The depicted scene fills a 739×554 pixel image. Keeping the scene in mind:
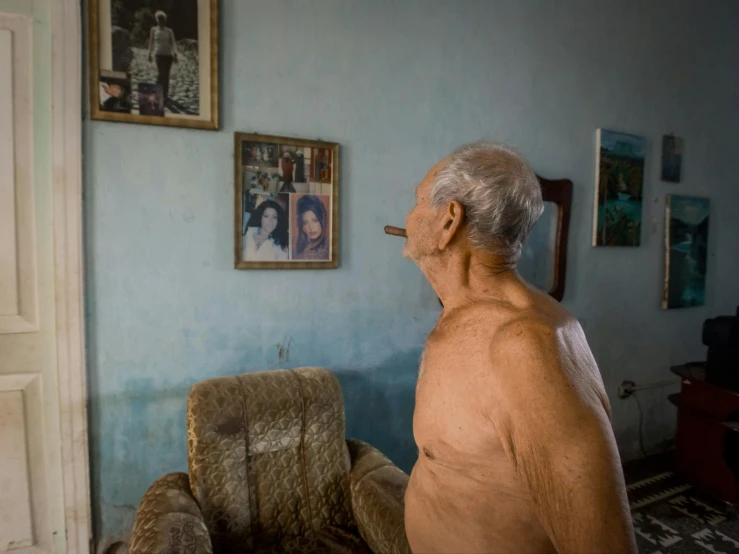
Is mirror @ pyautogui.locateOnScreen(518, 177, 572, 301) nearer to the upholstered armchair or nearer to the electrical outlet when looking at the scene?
the electrical outlet

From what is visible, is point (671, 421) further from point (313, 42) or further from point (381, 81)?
point (313, 42)

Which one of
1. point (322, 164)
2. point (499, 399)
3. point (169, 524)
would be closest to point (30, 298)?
point (169, 524)

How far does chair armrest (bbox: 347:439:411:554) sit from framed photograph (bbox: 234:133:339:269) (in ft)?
2.50

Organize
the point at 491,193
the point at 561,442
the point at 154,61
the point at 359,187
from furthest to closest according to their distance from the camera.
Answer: the point at 359,187 < the point at 154,61 < the point at 491,193 < the point at 561,442

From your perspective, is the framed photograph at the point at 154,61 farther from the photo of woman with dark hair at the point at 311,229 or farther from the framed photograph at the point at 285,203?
the photo of woman with dark hair at the point at 311,229

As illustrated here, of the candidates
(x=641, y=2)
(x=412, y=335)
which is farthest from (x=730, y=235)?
(x=412, y=335)

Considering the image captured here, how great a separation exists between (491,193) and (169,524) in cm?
115

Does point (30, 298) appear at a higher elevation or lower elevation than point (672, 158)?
lower

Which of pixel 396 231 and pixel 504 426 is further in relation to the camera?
pixel 396 231

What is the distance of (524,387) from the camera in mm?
690

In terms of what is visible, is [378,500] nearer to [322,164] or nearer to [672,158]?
[322,164]

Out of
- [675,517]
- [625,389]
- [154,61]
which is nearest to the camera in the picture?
[154,61]

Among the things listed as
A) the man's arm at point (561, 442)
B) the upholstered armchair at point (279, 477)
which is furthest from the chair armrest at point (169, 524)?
the man's arm at point (561, 442)

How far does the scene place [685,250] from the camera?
279 cm
